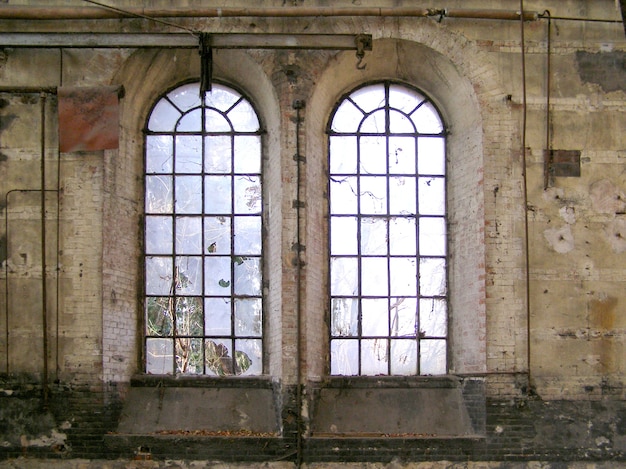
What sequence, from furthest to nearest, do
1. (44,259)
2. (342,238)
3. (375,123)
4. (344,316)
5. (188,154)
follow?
(375,123) < (188,154) < (342,238) < (344,316) < (44,259)

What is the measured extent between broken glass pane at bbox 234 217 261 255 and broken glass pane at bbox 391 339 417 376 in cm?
192

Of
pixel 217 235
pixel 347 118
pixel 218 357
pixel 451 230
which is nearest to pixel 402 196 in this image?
pixel 451 230

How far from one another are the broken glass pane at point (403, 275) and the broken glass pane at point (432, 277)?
93 mm

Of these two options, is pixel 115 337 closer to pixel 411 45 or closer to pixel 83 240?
pixel 83 240

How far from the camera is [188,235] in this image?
30.9ft

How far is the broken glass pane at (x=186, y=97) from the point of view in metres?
9.67

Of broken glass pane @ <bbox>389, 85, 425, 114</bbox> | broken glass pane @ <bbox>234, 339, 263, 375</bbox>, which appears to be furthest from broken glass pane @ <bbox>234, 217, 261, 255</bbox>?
broken glass pane @ <bbox>389, 85, 425, 114</bbox>

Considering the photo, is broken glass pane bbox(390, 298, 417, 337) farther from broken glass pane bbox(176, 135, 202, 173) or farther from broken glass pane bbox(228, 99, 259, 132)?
broken glass pane bbox(176, 135, 202, 173)

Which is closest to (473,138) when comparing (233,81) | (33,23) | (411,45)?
(411,45)

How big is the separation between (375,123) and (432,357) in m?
2.83

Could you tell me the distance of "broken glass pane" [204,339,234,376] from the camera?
9.20m

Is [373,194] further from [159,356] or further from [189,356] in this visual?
[159,356]

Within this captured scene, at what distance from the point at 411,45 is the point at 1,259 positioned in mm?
5166

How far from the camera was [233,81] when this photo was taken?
9711mm
